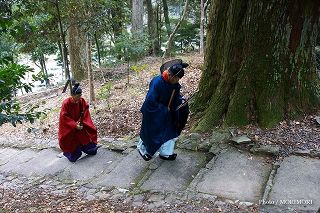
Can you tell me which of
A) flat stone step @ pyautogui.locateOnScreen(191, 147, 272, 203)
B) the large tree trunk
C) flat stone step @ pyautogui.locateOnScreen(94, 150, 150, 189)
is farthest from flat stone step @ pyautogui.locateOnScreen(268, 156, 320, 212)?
flat stone step @ pyautogui.locateOnScreen(94, 150, 150, 189)

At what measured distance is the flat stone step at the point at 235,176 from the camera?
4.63 meters

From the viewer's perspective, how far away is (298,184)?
4594 millimetres

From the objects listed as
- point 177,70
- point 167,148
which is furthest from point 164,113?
point 177,70

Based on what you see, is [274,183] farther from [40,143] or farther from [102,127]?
[40,143]

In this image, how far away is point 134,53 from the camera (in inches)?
451

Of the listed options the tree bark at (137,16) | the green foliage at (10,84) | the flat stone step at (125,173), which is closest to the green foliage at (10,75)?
the green foliage at (10,84)

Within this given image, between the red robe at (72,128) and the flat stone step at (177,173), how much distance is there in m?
1.72

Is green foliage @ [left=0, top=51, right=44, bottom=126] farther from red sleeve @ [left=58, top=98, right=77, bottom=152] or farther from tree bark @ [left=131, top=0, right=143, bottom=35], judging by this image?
tree bark @ [left=131, top=0, right=143, bottom=35]

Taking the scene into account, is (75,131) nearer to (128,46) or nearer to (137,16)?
(128,46)

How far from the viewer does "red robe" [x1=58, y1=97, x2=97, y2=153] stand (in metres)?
6.56

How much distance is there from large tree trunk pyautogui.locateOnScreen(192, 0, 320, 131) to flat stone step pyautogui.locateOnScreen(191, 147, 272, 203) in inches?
32.6

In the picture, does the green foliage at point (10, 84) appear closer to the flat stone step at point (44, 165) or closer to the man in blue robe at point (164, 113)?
the man in blue robe at point (164, 113)

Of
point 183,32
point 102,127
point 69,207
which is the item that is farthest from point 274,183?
point 183,32

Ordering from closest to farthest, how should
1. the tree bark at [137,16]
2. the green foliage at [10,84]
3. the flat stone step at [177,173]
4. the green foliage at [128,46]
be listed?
1. the green foliage at [10,84]
2. the flat stone step at [177,173]
3. the green foliage at [128,46]
4. the tree bark at [137,16]
